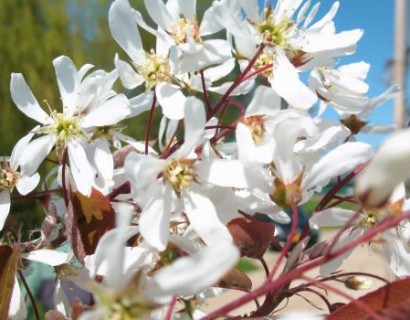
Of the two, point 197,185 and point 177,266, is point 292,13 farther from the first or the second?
point 177,266

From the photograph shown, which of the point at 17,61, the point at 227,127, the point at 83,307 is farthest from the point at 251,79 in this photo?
the point at 17,61

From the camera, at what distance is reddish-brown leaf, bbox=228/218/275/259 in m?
0.39

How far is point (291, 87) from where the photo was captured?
1.37 feet

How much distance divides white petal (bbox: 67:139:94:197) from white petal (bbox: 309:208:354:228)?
158 millimetres

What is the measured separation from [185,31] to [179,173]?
0.41 ft

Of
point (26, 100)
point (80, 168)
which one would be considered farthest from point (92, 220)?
point (26, 100)

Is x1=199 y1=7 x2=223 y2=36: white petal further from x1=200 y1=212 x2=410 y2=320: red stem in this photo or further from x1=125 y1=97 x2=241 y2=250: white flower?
x1=200 y1=212 x2=410 y2=320: red stem

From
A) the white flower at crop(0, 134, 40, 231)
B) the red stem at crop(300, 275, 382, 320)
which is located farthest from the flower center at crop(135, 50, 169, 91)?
the red stem at crop(300, 275, 382, 320)

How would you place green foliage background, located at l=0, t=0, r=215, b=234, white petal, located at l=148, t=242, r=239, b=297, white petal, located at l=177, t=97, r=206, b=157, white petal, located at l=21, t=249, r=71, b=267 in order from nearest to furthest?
white petal, located at l=148, t=242, r=239, b=297, white petal, located at l=177, t=97, r=206, b=157, white petal, located at l=21, t=249, r=71, b=267, green foliage background, located at l=0, t=0, r=215, b=234

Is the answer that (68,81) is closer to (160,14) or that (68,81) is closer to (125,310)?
(160,14)

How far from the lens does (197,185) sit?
39 centimetres

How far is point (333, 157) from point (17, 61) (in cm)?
384

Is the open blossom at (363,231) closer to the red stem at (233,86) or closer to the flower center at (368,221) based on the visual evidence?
the flower center at (368,221)

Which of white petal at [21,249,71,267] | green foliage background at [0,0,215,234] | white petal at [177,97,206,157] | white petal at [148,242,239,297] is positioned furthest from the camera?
green foliage background at [0,0,215,234]
